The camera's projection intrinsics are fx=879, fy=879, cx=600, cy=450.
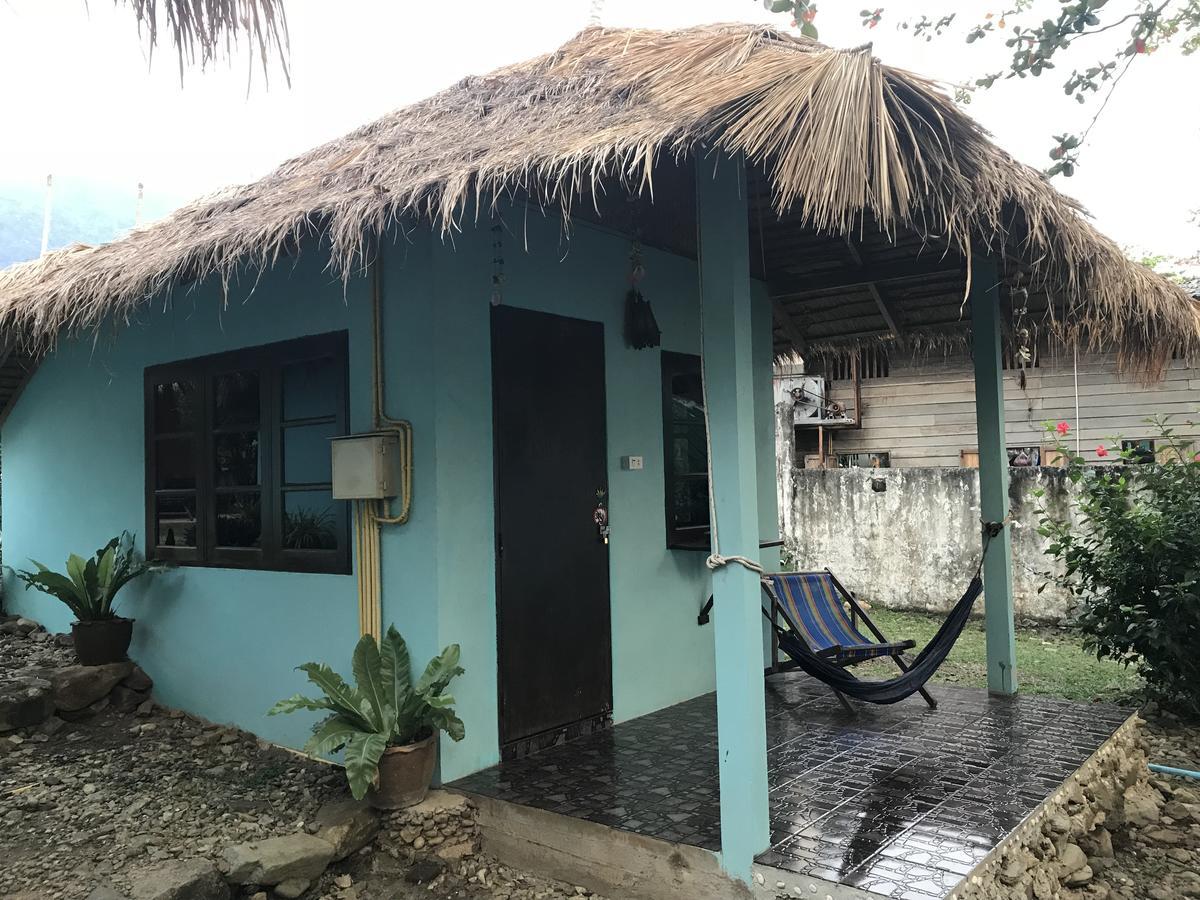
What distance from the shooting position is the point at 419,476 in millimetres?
3857

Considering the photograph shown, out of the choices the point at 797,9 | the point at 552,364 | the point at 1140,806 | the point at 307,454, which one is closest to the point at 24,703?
the point at 307,454

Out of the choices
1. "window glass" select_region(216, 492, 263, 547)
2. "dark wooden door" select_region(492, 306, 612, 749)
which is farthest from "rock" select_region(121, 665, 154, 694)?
"dark wooden door" select_region(492, 306, 612, 749)

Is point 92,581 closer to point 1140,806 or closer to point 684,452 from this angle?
point 684,452

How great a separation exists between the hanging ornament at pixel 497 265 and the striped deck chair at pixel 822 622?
2037 mm

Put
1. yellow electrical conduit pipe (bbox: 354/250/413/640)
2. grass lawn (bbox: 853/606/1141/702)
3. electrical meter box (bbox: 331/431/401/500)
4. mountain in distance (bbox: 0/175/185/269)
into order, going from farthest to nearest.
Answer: mountain in distance (bbox: 0/175/185/269) → grass lawn (bbox: 853/606/1141/702) → yellow electrical conduit pipe (bbox: 354/250/413/640) → electrical meter box (bbox: 331/431/401/500)

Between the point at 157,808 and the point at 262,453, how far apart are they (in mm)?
1742

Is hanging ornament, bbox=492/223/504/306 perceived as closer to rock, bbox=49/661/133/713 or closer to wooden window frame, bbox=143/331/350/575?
wooden window frame, bbox=143/331/350/575

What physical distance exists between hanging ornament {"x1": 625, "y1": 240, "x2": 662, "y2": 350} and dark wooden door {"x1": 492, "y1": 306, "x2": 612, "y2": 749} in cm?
22

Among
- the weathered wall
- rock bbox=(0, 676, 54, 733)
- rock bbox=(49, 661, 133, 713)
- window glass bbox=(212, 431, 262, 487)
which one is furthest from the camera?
the weathered wall

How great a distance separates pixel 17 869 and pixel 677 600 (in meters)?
3.25

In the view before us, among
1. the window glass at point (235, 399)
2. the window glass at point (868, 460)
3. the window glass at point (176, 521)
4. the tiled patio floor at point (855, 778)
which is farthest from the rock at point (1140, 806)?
the window glass at point (868, 460)

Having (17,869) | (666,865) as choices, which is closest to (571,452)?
(666,865)

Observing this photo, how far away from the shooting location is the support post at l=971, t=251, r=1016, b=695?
5.08m

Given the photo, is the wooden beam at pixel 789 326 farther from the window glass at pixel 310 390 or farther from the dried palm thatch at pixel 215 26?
the dried palm thatch at pixel 215 26
